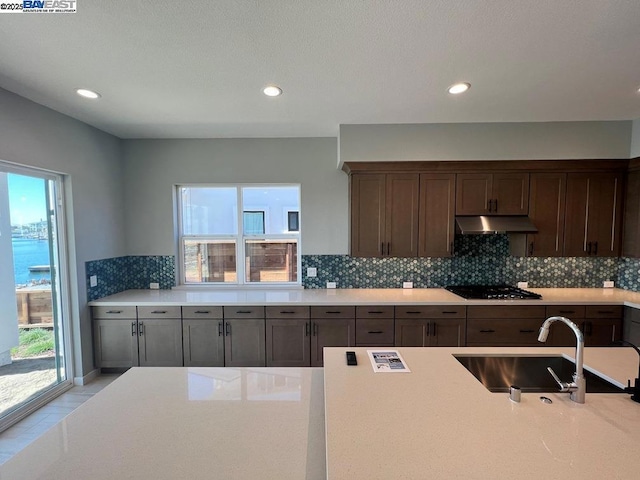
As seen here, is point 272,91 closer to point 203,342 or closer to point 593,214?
point 203,342

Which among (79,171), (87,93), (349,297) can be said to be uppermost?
(87,93)

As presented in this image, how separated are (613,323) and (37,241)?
5.61 metres

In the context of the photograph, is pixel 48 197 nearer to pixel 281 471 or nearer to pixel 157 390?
pixel 157 390

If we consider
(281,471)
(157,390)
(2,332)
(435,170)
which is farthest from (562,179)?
(2,332)

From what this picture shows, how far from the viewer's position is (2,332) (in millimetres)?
2430

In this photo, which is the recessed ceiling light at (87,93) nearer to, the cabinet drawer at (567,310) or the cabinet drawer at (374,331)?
the cabinet drawer at (374,331)

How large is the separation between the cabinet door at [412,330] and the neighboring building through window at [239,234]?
141cm

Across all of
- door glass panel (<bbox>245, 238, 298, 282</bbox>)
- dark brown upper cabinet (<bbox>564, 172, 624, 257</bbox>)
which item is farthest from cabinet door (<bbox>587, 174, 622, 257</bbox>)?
door glass panel (<bbox>245, 238, 298, 282</bbox>)

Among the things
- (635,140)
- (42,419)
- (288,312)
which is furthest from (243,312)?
(635,140)

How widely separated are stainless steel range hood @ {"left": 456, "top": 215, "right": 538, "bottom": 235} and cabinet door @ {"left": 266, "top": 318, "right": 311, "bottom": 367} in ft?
6.48

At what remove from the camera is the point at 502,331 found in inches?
118

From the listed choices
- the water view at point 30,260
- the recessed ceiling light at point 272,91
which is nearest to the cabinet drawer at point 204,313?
the water view at point 30,260

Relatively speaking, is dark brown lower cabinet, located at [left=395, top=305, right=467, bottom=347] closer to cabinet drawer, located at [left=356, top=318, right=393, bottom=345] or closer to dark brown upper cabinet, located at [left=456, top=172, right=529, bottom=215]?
cabinet drawer, located at [left=356, top=318, right=393, bottom=345]

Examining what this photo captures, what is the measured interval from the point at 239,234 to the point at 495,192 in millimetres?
3046
